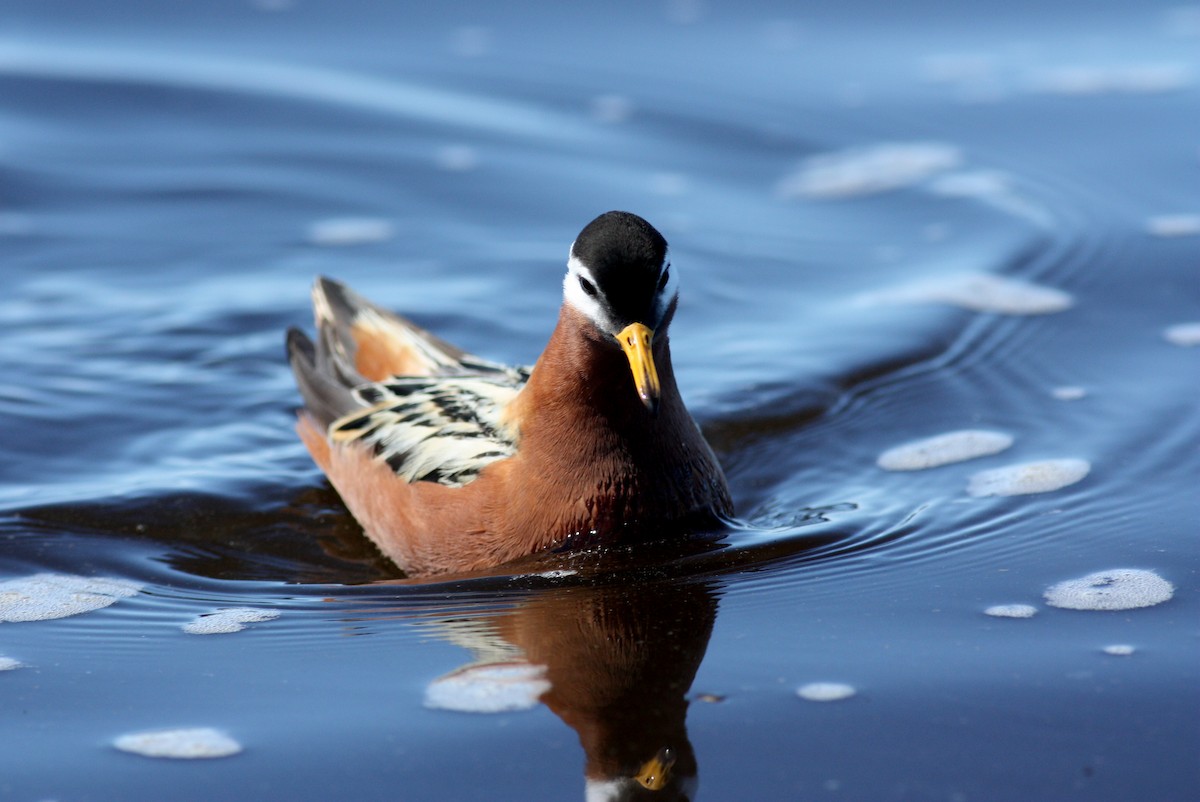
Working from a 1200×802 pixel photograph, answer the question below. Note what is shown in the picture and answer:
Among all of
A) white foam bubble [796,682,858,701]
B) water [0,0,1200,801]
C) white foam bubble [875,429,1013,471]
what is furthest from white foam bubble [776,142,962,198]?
white foam bubble [796,682,858,701]

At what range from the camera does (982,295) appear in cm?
1098

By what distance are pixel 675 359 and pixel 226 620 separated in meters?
4.47

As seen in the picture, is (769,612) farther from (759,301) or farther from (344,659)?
(759,301)

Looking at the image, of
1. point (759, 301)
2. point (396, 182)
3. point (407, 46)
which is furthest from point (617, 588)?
point (407, 46)

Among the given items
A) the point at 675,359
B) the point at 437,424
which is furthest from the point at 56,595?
the point at 675,359

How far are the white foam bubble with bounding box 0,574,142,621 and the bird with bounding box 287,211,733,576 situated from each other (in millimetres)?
1425

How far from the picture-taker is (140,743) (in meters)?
5.75

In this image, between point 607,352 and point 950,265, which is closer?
point 607,352

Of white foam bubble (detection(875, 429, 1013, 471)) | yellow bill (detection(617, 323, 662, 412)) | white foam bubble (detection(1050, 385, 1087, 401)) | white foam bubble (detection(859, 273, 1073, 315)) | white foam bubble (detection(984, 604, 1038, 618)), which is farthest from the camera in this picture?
white foam bubble (detection(859, 273, 1073, 315))

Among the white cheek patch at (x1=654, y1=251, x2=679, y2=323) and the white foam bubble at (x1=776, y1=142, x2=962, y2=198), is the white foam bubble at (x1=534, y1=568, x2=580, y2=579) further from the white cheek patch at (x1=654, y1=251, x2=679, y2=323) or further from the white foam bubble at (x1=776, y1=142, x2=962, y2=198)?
the white foam bubble at (x1=776, y1=142, x2=962, y2=198)

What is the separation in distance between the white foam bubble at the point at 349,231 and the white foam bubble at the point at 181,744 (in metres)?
7.22

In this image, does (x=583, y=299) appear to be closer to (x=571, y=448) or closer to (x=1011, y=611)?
(x=571, y=448)

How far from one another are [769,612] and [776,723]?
978 millimetres

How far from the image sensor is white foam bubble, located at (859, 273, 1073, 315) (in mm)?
10750
